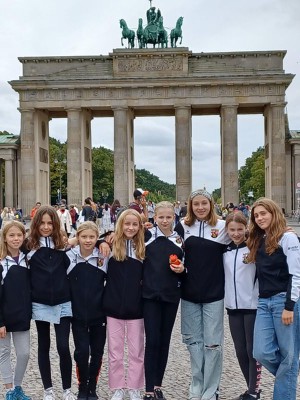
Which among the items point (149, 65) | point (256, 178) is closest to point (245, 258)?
point (149, 65)

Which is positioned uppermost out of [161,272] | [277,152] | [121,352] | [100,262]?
[277,152]

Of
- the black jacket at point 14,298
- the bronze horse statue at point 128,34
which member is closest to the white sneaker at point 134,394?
the black jacket at point 14,298

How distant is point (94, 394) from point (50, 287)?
1.51 meters

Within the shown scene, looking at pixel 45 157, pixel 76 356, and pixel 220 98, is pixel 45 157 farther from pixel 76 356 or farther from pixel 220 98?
pixel 76 356

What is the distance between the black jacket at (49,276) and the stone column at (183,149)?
170 ft

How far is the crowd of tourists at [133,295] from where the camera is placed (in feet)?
25.0

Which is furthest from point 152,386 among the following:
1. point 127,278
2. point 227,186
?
point 227,186

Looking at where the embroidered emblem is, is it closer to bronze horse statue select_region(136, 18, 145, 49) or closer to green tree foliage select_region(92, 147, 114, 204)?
bronze horse statue select_region(136, 18, 145, 49)

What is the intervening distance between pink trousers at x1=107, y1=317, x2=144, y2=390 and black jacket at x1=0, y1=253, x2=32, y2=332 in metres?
1.08

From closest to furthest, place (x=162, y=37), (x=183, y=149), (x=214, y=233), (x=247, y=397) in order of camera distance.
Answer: (x=247, y=397)
(x=214, y=233)
(x=183, y=149)
(x=162, y=37)

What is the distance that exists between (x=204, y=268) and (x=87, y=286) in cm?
152

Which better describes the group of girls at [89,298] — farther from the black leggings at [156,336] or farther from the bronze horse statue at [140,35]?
the bronze horse statue at [140,35]

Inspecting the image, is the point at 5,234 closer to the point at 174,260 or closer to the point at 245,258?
the point at 174,260

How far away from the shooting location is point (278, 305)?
692 cm
